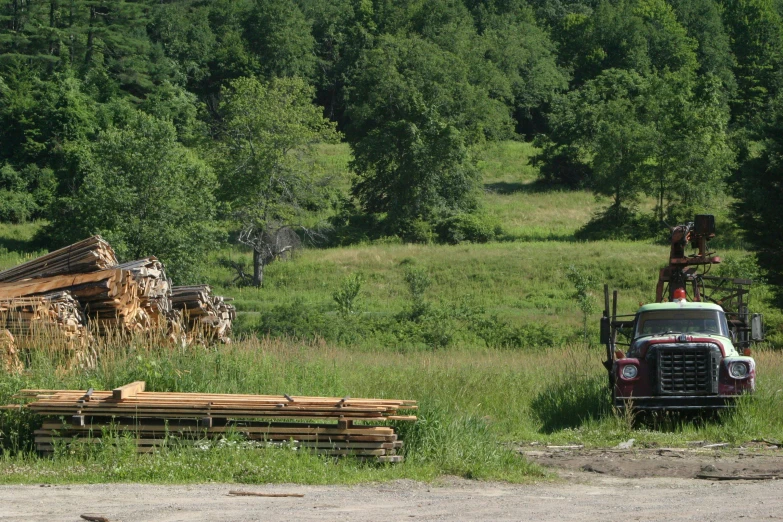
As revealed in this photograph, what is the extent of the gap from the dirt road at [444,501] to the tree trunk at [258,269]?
43.9 metres

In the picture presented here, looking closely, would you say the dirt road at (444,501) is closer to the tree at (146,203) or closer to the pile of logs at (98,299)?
the pile of logs at (98,299)

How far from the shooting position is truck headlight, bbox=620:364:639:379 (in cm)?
1571

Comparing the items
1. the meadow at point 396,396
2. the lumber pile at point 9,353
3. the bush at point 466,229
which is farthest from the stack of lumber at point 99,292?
the bush at point 466,229

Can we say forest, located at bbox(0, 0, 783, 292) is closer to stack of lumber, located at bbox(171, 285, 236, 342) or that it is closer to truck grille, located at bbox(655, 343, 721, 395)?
stack of lumber, located at bbox(171, 285, 236, 342)

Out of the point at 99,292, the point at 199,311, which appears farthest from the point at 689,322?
the point at 99,292

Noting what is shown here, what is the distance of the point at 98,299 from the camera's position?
16828mm

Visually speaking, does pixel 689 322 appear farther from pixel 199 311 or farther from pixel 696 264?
pixel 199 311

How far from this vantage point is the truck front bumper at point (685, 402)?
1552 centimetres

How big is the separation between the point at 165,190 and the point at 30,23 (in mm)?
62839

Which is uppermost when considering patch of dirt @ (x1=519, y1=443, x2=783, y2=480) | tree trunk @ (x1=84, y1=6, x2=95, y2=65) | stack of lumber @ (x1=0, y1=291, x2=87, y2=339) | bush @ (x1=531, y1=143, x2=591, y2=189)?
tree trunk @ (x1=84, y1=6, x2=95, y2=65)

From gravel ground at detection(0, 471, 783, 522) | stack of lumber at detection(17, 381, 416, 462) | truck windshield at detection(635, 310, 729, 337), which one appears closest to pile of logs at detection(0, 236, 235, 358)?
stack of lumber at detection(17, 381, 416, 462)

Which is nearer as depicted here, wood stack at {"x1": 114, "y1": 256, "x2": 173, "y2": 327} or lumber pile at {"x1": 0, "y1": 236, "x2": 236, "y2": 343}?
lumber pile at {"x1": 0, "y1": 236, "x2": 236, "y2": 343}

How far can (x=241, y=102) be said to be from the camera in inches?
2351

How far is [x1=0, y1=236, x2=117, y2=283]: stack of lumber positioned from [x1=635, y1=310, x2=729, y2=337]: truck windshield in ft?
30.9
